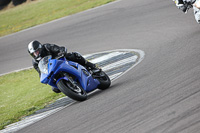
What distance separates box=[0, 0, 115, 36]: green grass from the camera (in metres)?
21.2

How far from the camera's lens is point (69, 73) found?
7918mm

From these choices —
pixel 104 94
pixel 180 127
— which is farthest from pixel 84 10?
pixel 180 127

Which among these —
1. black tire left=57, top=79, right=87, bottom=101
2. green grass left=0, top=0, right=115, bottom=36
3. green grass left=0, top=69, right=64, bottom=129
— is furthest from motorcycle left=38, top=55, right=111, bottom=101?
green grass left=0, top=0, right=115, bottom=36

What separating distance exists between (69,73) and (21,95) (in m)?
3.58

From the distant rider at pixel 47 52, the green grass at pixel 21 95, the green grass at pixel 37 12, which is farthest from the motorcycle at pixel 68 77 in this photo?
the green grass at pixel 37 12

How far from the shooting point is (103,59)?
11.8m

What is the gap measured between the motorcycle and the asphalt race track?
243 mm

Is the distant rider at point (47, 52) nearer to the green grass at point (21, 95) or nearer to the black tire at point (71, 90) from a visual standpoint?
the black tire at point (71, 90)

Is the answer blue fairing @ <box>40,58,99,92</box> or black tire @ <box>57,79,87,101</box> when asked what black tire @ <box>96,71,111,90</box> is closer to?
blue fairing @ <box>40,58,99,92</box>

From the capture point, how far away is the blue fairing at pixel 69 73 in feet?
25.2

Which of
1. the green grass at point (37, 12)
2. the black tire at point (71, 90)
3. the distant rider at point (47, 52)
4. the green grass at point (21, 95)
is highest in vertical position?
the distant rider at point (47, 52)

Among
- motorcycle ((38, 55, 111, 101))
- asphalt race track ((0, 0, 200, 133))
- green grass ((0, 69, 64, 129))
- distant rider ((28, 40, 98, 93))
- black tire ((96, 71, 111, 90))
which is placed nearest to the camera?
asphalt race track ((0, 0, 200, 133))

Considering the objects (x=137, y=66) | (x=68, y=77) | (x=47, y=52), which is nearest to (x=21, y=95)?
(x=47, y=52)

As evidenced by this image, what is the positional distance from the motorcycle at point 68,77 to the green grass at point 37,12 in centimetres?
1227
